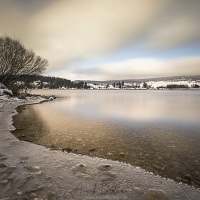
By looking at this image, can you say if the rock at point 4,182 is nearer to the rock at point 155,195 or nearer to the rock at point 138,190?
the rock at point 138,190

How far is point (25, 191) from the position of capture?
13.1ft

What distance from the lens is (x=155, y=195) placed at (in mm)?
4055

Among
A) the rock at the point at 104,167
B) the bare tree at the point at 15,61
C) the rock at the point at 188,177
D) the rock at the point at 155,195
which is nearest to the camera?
the rock at the point at 155,195

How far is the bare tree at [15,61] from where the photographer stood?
35.5 meters

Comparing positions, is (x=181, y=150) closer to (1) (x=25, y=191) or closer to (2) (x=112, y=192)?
(2) (x=112, y=192)

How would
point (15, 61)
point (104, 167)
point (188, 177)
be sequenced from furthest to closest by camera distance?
point (15, 61), point (104, 167), point (188, 177)

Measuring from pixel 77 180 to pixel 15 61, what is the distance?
38456 millimetres

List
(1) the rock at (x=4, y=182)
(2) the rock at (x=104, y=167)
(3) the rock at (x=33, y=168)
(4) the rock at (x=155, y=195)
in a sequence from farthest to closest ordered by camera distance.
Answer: (2) the rock at (x=104, y=167)
(3) the rock at (x=33, y=168)
(1) the rock at (x=4, y=182)
(4) the rock at (x=155, y=195)

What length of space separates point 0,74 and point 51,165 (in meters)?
38.7

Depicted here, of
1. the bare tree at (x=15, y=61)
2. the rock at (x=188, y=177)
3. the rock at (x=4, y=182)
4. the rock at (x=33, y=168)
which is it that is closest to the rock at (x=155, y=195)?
the rock at (x=188, y=177)

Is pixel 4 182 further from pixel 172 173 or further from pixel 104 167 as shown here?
pixel 172 173

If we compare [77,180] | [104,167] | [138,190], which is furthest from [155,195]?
[77,180]

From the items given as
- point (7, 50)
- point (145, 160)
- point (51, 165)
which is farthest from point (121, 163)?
point (7, 50)

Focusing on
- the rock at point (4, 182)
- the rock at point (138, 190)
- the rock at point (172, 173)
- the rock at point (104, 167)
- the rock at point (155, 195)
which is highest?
the rock at point (4, 182)
